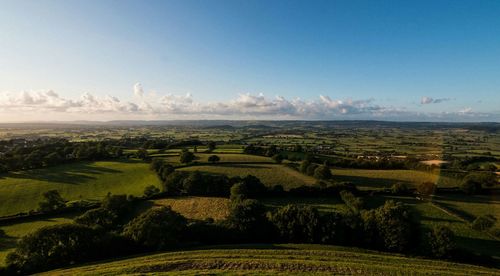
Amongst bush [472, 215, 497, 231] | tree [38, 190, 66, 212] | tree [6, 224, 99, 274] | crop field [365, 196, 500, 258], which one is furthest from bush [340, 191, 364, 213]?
tree [38, 190, 66, 212]

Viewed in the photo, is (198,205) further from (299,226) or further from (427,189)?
(427,189)

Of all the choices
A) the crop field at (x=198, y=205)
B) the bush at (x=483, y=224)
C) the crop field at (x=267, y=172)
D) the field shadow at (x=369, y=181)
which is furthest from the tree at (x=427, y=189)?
the crop field at (x=198, y=205)

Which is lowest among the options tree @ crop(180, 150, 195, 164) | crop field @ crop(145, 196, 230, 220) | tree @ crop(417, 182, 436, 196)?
crop field @ crop(145, 196, 230, 220)

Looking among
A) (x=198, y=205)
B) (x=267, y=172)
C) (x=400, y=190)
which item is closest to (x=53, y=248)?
(x=198, y=205)

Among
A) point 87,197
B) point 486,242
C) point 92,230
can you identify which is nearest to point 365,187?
point 486,242

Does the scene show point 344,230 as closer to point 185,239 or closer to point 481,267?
point 481,267

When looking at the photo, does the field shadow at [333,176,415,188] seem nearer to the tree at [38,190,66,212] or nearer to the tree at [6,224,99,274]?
the tree at [6,224,99,274]
